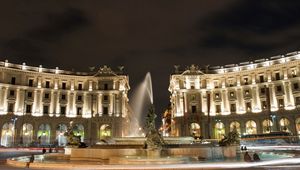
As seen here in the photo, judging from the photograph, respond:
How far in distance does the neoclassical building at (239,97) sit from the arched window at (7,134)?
40.6 meters

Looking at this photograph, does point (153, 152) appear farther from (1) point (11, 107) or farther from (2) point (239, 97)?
(2) point (239, 97)

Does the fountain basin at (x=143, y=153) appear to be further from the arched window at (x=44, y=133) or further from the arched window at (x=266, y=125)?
the arched window at (x=44, y=133)

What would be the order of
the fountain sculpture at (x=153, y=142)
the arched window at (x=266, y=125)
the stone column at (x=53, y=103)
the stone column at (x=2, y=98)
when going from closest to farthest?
1. the fountain sculpture at (x=153, y=142)
2. the stone column at (x=2, y=98)
3. the arched window at (x=266, y=125)
4. the stone column at (x=53, y=103)

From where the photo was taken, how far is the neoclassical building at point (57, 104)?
227 feet

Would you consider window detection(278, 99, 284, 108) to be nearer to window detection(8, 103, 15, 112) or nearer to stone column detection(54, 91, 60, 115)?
stone column detection(54, 91, 60, 115)

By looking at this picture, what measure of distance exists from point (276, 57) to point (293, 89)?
30.0 ft

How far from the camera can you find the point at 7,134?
68.2 m

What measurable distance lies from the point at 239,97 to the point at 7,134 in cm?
5759

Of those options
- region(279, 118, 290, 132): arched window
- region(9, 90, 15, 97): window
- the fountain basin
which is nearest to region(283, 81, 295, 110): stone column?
region(279, 118, 290, 132): arched window

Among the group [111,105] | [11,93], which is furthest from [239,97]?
[11,93]

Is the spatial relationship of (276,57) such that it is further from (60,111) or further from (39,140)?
(39,140)

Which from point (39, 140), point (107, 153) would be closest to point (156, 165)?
point (107, 153)

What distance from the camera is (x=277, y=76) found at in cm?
7212

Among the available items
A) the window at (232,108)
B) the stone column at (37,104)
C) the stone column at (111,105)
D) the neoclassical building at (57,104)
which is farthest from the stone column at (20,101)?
the window at (232,108)
